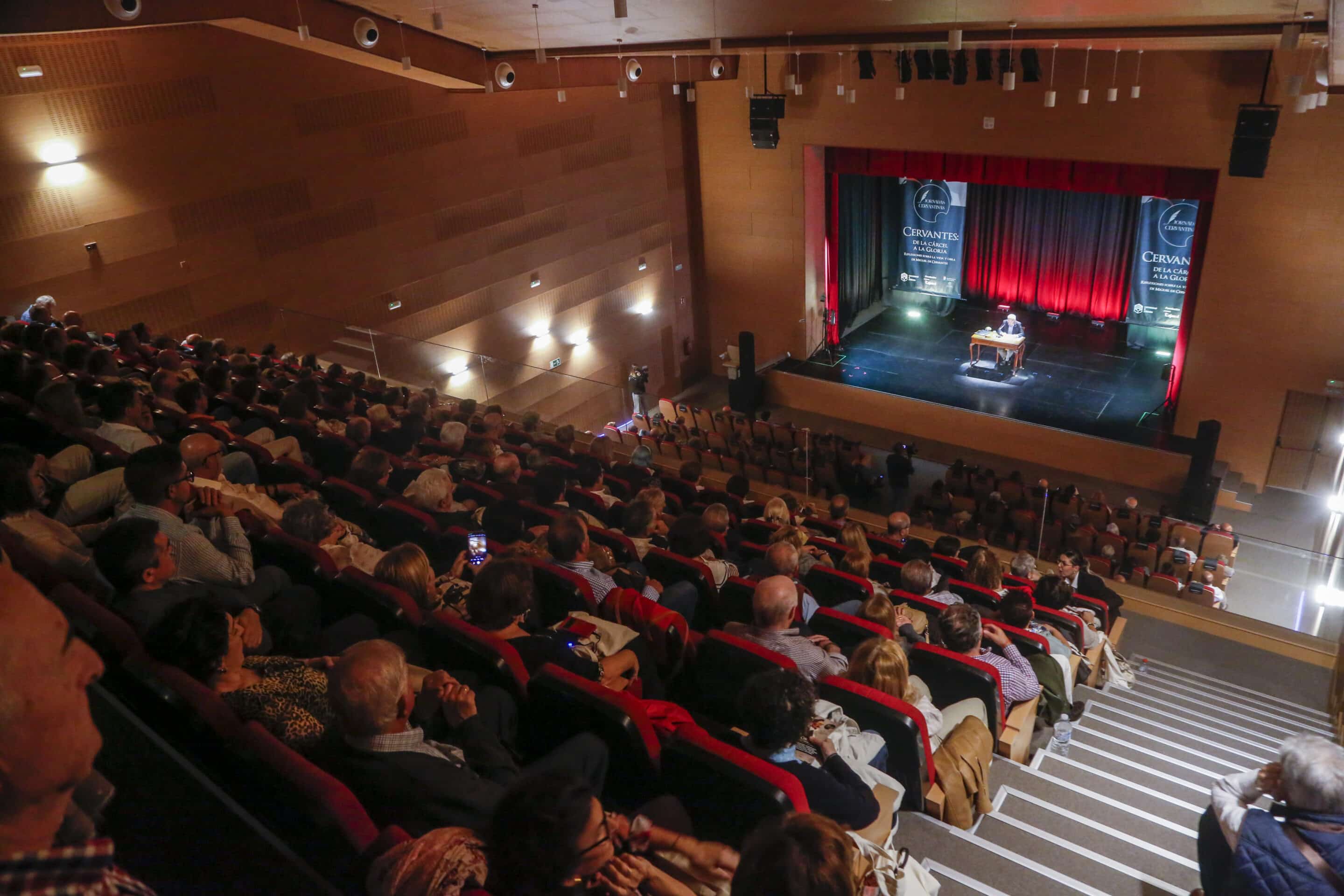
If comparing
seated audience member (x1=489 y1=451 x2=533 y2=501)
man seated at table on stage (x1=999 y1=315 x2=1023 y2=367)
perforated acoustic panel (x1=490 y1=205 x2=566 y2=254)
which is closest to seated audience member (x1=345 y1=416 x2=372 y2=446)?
seated audience member (x1=489 y1=451 x2=533 y2=501)

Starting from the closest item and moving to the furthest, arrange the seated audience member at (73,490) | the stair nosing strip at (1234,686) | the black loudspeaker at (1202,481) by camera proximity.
Result: 1. the seated audience member at (73,490)
2. the stair nosing strip at (1234,686)
3. the black loudspeaker at (1202,481)

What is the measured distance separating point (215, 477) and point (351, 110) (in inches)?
270

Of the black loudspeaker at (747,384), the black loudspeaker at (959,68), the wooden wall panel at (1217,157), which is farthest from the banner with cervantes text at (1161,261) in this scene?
the black loudspeaker at (747,384)

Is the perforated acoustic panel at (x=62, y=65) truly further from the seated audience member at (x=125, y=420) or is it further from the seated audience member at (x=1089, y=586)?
the seated audience member at (x=1089, y=586)

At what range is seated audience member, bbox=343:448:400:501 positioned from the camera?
4.73 m

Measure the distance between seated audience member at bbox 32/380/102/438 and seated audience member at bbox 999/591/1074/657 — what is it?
15.1 feet

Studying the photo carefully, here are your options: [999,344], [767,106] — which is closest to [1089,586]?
[999,344]

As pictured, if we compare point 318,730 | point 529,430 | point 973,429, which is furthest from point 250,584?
point 973,429

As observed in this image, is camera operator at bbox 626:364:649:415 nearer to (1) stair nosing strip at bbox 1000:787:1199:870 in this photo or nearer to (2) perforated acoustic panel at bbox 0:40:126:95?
(2) perforated acoustic panel at bbox 0:40:126:95

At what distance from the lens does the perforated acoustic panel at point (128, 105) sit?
739 centimetres

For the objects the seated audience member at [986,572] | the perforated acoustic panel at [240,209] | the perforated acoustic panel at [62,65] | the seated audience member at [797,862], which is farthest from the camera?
the perforated acoustic panel at [240,209]

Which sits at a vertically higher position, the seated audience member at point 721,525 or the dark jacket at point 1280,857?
the dark jacket at point 1280,857

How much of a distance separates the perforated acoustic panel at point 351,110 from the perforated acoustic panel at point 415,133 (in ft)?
0.36

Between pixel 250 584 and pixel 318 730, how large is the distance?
113 cm
